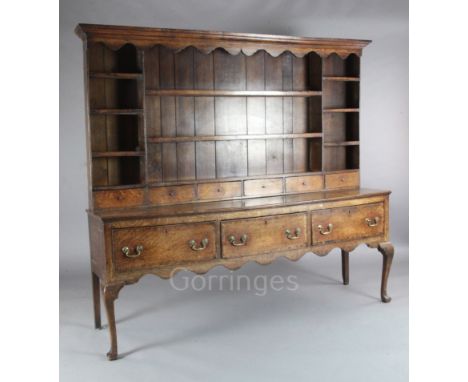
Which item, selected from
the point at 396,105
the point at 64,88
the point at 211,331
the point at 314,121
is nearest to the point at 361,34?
the point at 396,105

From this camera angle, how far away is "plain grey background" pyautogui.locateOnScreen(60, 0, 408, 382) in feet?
10.9

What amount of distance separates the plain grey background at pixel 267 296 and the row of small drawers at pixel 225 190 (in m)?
0.87

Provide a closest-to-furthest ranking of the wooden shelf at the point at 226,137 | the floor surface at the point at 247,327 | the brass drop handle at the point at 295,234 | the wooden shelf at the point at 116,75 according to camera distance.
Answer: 1. the floor surface at the point at 247,327
2. the wooden shelf at the point at 116,75
3. the brass drop handle at the point at 295,234
4. the wooden shelf at the point at 226,137

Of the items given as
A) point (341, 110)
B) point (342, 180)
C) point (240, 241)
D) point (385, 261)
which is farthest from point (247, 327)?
point (341, 110)

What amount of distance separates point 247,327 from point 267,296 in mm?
703

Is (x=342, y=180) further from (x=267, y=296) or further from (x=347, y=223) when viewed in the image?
(x=267, y=296)

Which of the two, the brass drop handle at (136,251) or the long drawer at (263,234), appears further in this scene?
the long drawer at (263,234)

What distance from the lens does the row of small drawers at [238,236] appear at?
134 inches

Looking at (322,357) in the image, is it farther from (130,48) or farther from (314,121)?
(130,48)

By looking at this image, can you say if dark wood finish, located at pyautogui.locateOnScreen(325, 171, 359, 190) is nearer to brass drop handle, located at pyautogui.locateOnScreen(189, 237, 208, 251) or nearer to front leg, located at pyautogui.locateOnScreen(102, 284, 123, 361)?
brass drop handle, located at pyautogui.locateOnScreen(189, 237, 208, 251)

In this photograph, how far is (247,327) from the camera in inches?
153

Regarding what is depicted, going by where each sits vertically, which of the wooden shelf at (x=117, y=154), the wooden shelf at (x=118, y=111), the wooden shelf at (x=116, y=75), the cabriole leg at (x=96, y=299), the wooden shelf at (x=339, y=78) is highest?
the wooden shelf at (x=339, y=78)

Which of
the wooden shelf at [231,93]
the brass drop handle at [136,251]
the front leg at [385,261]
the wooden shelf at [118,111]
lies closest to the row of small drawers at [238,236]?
the brass drop handle at [136,251]

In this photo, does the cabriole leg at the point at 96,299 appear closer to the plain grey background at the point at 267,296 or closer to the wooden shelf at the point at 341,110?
the plain grey background at the point at 267,296
